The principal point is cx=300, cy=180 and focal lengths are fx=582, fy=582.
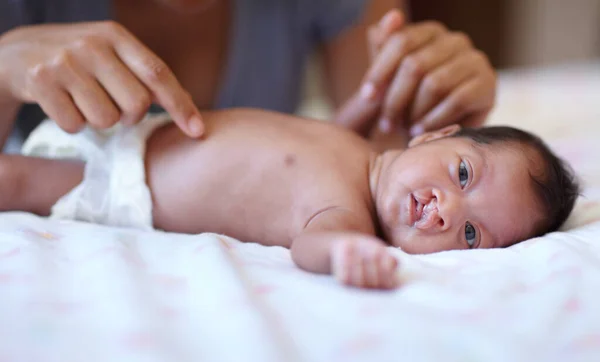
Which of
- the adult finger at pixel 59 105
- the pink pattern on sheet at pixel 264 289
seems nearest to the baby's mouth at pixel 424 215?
the pink pattern on sheet at pixel 264 289

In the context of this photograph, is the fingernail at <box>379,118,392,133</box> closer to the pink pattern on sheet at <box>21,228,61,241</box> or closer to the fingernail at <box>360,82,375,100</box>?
the fingernail at <box>360,82,375,100</box>

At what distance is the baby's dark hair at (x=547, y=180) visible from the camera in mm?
785

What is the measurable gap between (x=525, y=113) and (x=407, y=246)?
3.49ft

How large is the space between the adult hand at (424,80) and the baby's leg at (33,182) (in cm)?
54

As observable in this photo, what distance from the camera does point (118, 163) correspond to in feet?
2.78

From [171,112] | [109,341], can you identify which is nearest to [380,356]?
[109,341]

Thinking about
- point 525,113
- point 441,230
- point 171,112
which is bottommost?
point 525,113

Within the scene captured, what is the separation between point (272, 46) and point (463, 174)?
85 centimetres

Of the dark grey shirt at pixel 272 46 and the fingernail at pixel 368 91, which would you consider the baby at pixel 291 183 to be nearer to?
the fingernail at pixel 368 91

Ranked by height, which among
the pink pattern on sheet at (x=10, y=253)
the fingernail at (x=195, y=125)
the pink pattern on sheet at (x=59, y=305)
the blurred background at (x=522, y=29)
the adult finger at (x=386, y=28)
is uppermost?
the adult finger at (x=386, y=28)

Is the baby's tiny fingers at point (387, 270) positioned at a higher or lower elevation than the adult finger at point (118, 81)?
lower

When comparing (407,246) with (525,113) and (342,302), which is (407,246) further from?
(525,113)

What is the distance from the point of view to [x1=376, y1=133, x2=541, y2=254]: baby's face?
76cm

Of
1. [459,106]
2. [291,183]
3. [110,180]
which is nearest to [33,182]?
[110,180]
